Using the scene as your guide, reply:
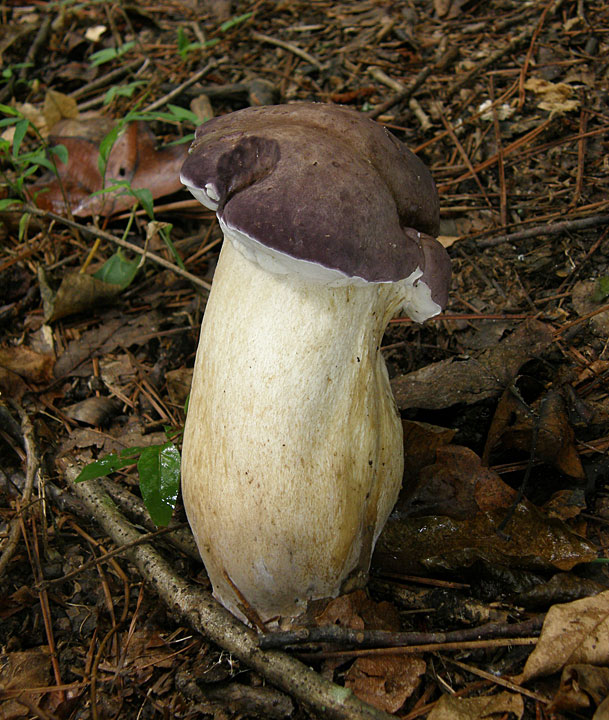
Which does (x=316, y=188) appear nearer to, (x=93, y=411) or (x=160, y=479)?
(x=160, y=479)

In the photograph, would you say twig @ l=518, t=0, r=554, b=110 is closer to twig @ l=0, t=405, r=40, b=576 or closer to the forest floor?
the forest floor

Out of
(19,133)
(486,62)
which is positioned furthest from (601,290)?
(19,133)

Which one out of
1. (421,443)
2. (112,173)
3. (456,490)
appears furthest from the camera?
(112,173)

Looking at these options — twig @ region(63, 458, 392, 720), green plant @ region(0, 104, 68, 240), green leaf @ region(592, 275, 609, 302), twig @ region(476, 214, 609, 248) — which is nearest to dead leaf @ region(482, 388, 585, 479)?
green leaf @ region(592, 275, 609, 302)

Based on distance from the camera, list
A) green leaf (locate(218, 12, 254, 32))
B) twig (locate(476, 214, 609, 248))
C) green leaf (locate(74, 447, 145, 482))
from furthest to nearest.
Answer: green leaf (locate(218, 12, 254, 32)) < twig (locate(476, 214, 609, 248)) < green leaf (locate(74, 447, 145, 482))

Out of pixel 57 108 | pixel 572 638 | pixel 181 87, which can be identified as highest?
pixel 57 108

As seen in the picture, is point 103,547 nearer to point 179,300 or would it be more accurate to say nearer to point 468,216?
point 179,300

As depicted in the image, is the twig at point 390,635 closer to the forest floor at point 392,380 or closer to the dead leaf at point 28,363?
the forest floor at point 392,380
